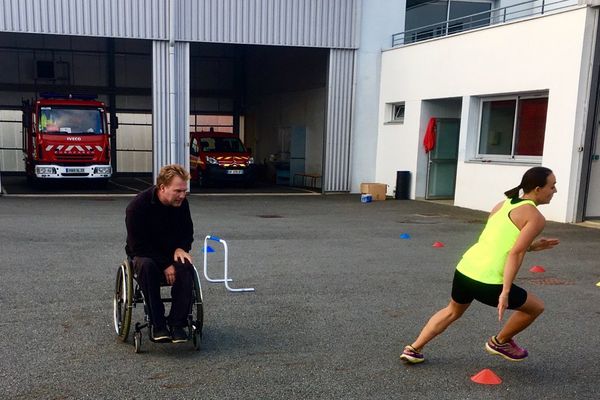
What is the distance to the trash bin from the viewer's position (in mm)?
16734

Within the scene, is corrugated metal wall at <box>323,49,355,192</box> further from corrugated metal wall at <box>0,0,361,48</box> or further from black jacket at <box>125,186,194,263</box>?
black jacket at <box>125,186,194,263</box>

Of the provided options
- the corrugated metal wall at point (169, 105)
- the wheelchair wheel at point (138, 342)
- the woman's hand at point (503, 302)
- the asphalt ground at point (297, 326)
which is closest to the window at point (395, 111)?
the corrugated metal wall at point (169, 105)

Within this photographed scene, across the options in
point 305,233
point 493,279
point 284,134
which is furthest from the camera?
point 284,134

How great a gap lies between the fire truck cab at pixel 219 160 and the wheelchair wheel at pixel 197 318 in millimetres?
14716

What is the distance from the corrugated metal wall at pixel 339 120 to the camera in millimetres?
17578

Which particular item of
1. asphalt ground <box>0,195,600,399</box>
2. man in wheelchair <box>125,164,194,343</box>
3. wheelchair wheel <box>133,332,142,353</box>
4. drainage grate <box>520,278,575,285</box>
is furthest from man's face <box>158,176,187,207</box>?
drainage grate <box>520,278,575,285</box>

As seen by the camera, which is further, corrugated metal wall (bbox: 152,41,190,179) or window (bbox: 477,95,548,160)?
corrugated metal wall (bbox: 152,41,190,179)

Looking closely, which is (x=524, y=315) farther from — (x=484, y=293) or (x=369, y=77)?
(x=369, y=77)

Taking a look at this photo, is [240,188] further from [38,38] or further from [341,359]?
[341,359]

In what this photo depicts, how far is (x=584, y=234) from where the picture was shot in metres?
10.6

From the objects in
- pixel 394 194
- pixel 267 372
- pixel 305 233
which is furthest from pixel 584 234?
pixel 267 372

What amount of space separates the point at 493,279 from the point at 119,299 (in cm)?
295

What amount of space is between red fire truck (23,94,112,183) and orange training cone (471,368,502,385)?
1453 centimetres

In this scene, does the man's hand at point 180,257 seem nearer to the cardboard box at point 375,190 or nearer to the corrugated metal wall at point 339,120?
the cardboard box at point 375,190
